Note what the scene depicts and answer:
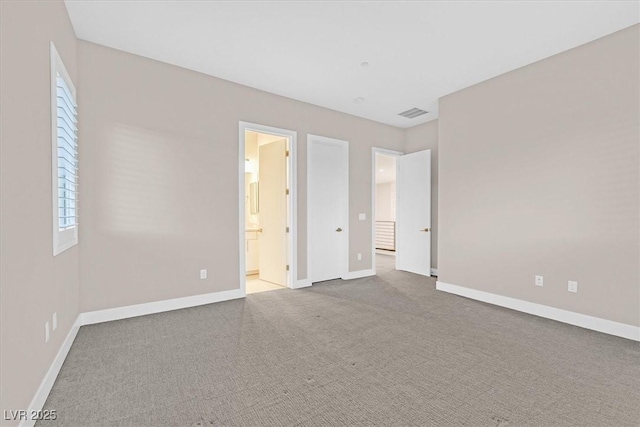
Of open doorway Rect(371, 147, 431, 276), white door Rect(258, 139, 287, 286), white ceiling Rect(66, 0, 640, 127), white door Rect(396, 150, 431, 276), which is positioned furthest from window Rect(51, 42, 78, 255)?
white door Rect(396, 150, 431, 276)

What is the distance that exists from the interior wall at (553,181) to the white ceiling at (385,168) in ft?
12.9

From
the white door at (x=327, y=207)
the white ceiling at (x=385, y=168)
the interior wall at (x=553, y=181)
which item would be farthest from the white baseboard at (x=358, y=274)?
the white ceiling at (x=385, y=168)

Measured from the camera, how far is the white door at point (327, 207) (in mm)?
5215

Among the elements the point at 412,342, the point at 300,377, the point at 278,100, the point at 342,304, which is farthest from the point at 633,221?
the point at 278,100

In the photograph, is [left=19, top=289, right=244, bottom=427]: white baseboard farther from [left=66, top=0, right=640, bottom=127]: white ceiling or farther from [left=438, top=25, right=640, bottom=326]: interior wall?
[left=438, top=25, right=640, bottom=326]: interior wall

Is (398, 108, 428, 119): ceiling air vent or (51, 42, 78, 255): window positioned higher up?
(398, 108, 428, 119): ceiling air vent

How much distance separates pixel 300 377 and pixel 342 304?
1.86 m

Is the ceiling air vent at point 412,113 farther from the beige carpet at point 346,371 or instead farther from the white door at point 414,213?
the beige carpet at point 346,371

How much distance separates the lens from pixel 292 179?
492 centimetres

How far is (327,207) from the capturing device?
541 cm

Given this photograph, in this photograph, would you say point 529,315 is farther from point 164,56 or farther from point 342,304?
point 164,56

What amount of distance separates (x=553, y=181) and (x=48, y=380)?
16.5ft

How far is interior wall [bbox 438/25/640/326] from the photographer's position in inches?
121

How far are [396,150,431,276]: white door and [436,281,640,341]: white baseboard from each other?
1.27 metres
